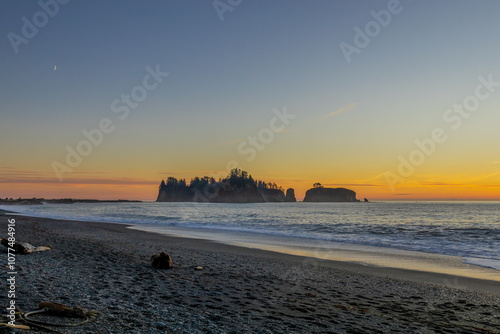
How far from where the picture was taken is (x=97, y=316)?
16.7 feet

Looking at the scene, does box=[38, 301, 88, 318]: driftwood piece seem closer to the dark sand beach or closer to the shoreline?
the dark sand beach

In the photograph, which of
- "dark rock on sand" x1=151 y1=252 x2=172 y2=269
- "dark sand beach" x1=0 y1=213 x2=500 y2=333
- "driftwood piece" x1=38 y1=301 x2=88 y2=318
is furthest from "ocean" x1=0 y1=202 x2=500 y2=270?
"driftwood piece" x1=38 y1=301 x2=88 y2=318

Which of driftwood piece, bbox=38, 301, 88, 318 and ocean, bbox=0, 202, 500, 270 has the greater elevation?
driftwood piece, bbox=38, 301, 88, 318

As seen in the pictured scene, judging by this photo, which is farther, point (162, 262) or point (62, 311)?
point (162, 262)

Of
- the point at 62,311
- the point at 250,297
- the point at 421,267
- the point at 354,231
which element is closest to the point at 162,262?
the point at 250,297

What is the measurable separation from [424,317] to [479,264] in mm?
8984

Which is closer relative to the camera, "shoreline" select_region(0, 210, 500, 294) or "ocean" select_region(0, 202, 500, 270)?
"shoreline" select_region(0, 210, 500, 294)

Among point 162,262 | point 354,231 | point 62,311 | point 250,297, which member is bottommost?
point 354,231

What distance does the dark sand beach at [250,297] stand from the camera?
17.6ft

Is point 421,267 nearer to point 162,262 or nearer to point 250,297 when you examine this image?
point 250,297

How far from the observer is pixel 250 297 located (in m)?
7.07

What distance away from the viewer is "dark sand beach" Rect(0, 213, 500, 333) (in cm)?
536

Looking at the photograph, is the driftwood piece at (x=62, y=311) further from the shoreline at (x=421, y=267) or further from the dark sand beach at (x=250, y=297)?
the shoreline at (x=421, y=267)

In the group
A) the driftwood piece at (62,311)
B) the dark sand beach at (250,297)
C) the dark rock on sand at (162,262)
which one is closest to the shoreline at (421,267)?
the dark sand beach at (250,297)
